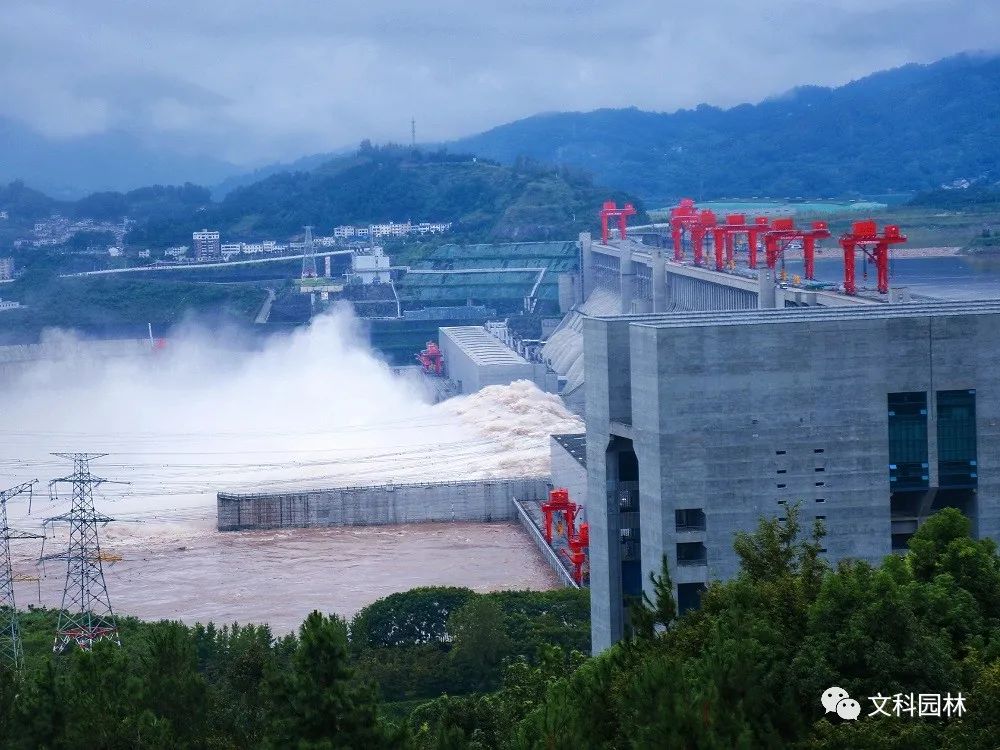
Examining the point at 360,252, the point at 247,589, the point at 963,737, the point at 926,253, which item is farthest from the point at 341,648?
the point at 360,252

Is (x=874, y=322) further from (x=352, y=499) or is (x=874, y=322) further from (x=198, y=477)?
(x=198, y=477)

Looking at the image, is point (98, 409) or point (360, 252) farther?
point (360, 252)

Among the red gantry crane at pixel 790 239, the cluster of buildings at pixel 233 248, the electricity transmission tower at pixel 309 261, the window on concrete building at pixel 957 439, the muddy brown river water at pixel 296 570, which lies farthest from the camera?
the cluster of buildings at pixel 233 248

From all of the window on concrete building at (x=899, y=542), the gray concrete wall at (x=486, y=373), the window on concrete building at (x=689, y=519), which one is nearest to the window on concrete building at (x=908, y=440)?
the window on concrete building at (x=899, y=542)

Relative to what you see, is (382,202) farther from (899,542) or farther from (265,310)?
(899,542)

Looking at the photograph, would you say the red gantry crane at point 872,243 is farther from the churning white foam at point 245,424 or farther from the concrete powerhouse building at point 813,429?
the concrete powerhouse building at point 813,429

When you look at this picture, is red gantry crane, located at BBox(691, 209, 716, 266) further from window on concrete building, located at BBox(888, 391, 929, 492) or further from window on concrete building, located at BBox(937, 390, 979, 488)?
window on concrete building, located at BBox(888, 391, 929, 492)

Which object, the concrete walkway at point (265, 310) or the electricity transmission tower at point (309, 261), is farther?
the electricity transmission tower at point (309, 261)
